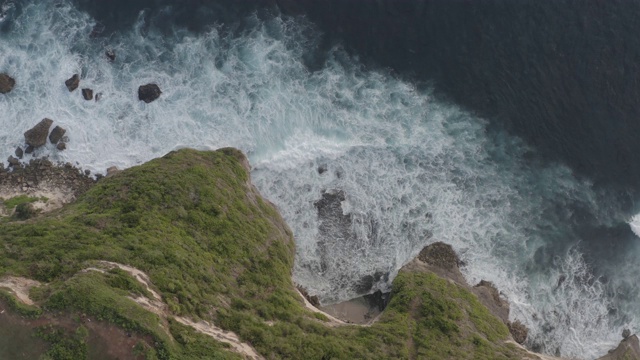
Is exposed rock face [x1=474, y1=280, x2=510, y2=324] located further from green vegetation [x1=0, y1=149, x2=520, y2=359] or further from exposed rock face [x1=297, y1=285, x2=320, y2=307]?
exposed rock face [x1=297, y1=285, x2=320, y2=307]

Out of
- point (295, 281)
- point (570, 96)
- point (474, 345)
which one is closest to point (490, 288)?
point (474, 345)

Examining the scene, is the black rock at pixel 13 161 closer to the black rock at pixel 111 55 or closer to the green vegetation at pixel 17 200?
the green vegetation at pixel 17 200

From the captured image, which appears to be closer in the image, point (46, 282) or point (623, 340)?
point (46, 282)

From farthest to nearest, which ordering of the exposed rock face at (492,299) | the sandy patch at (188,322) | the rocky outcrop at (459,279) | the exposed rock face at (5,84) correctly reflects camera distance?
the exposed rock face at (5,84) → the rocky outcrop at (459,279) → the exposed rock face at (492,299) → the sandy patch at (188,322)

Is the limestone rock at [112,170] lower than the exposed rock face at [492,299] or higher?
higher

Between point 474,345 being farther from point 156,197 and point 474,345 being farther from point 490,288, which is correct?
point 156,197

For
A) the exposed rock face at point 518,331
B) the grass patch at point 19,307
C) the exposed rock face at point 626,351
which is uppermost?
the grass patch at point 19,307

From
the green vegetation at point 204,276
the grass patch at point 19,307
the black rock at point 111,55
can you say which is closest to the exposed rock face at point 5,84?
the black rock at point 111,55

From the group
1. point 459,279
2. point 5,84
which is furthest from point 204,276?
point 5,84
